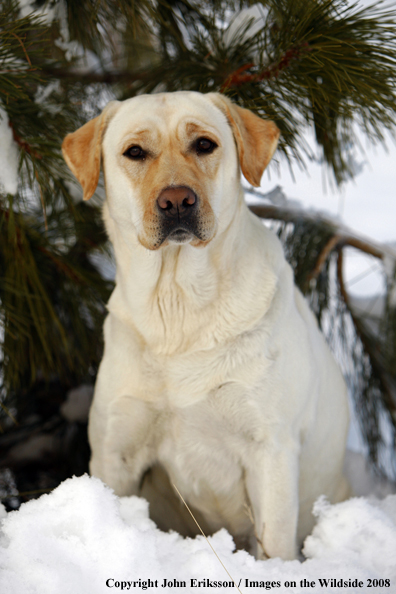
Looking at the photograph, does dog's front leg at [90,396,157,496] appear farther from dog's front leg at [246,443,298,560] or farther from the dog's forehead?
the dog's forehead

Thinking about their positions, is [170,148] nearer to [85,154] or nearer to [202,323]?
[85,154]

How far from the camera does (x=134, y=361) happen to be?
5.52 feet

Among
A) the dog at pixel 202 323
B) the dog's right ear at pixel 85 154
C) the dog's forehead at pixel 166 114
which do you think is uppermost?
the dog's forehead at pixel 166 114

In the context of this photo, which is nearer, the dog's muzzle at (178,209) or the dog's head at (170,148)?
the dog's muzzle at (178,209)

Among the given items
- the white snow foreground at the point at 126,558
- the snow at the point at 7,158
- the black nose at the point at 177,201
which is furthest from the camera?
the snow at the point at 7,158

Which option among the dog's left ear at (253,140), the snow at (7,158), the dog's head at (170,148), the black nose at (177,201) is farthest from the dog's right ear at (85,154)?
the dog's left ear at (253,140)

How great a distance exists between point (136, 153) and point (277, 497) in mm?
1070

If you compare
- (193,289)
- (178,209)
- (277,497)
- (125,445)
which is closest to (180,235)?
(178,209)

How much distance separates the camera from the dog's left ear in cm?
164

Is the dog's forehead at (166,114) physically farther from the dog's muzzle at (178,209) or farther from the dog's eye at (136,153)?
the dog's muzzle at (178,209)

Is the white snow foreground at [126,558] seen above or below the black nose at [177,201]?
below

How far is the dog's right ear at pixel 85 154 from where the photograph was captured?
1.63 meters

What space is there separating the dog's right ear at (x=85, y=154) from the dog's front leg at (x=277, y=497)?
914 mm

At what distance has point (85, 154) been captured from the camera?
1.65 metres
